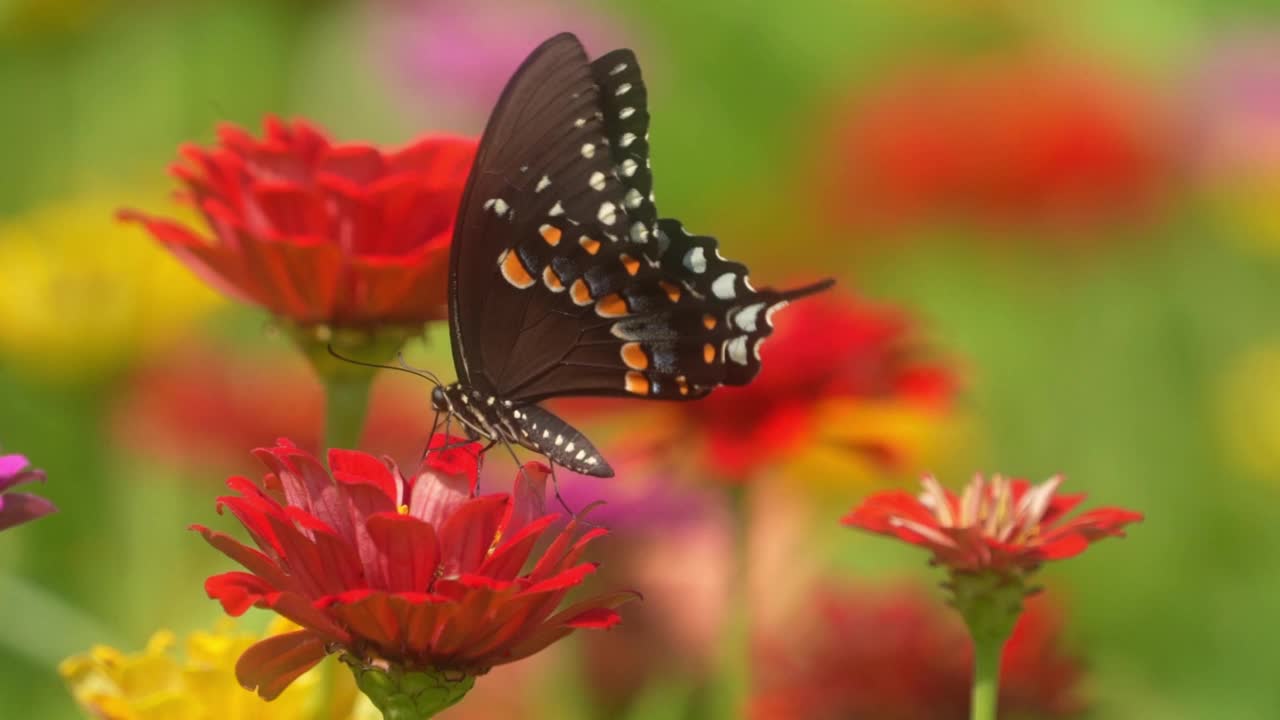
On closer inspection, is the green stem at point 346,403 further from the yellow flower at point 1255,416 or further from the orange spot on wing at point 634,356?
the yellow flower at point 1255,416

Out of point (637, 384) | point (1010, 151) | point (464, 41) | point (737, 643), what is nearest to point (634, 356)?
point (637, 384)

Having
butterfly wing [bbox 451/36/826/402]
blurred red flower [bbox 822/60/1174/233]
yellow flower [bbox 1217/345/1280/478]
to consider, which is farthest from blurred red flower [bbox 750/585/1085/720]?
blurred red flower [bbox 822/60/1174/233]

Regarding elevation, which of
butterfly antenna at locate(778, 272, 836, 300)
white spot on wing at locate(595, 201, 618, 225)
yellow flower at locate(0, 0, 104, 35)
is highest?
yellow flower at locate(0, 0, 104, 35)

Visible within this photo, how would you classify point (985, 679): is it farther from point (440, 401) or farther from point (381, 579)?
point (440, 401)

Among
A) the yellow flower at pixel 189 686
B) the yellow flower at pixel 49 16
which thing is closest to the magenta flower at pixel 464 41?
the yellow flower at pixel 49 16

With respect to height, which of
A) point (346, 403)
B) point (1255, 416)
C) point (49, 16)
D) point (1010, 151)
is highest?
point (1010, 151)

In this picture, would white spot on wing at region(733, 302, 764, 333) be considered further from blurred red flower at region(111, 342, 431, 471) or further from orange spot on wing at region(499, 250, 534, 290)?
blurred red flower at region(111, 342, 431, 471)
